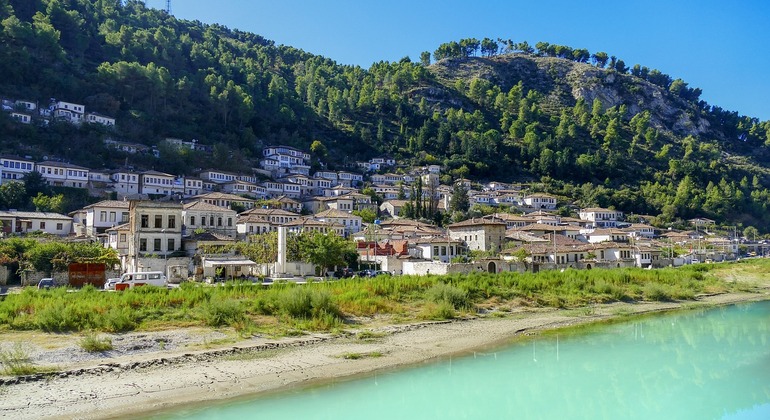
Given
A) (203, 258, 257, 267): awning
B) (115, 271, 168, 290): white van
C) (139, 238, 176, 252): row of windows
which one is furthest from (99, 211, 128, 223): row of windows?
(115, 271, 168, 290): white van

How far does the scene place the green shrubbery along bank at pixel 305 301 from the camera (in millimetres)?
19141

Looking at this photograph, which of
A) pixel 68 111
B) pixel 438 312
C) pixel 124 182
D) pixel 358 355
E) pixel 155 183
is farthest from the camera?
pixel 68 111

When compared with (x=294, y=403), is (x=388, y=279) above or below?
above

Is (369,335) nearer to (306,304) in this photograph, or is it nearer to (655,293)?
(306,304)

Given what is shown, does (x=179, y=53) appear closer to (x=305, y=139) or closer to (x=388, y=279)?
(x=305, y=139)

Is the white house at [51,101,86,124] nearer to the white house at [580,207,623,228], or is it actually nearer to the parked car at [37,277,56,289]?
the parked car at [37,277,56,289]

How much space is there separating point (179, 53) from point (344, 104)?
36.9 meters

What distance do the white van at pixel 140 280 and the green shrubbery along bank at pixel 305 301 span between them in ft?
6.76

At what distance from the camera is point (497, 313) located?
2784 cm

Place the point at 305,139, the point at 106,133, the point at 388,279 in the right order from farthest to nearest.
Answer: the point at 305,139
the point at 106,133
the point at 388,279

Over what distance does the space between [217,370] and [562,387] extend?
10.3 meters

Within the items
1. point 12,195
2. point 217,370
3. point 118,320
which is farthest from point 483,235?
point 12,195

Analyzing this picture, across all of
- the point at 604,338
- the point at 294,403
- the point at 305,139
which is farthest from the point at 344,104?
the point at 294,403

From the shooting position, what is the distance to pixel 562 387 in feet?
53.3
